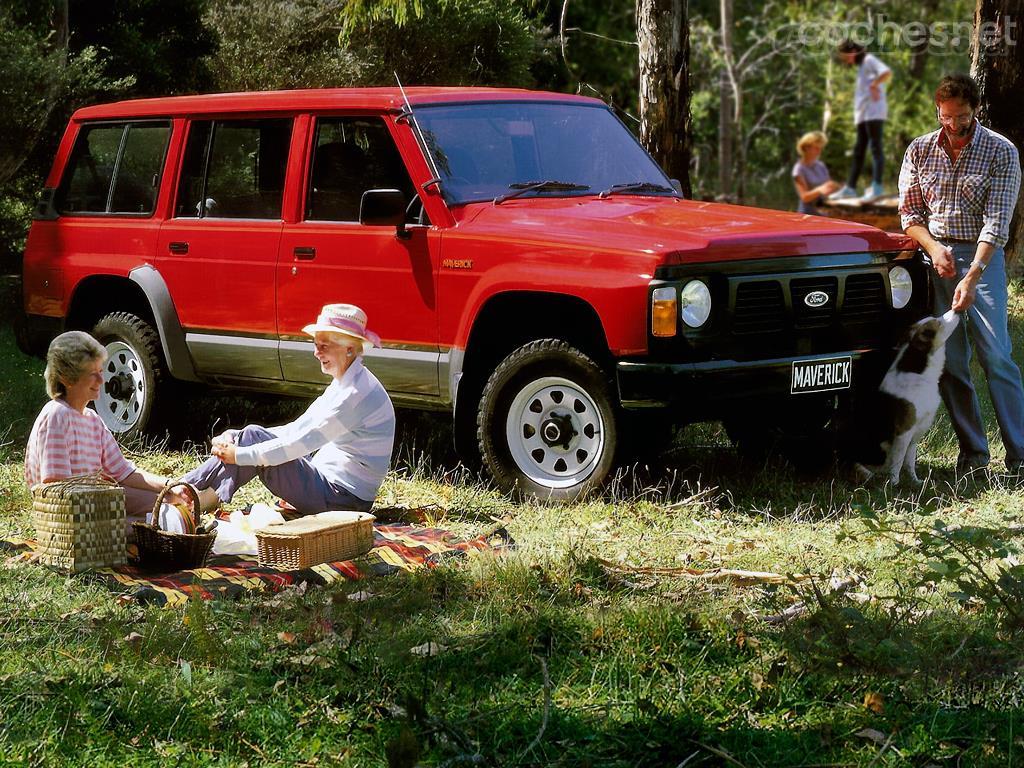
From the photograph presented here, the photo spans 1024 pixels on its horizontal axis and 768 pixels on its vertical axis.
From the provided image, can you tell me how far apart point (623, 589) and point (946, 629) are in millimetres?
1149

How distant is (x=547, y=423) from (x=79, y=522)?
7.46 ft

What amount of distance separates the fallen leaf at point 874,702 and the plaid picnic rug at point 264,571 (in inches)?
81.0

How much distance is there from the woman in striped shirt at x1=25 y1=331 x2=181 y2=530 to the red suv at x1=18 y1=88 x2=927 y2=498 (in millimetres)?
1618

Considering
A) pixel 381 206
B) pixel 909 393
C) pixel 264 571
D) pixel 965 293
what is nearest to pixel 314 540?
pixel 264 571

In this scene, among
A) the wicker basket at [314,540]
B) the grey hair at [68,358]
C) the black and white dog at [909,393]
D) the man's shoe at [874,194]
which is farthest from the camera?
the man's shoe at [874,194]

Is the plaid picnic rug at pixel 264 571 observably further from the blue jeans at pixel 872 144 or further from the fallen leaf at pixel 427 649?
the blue jeans at pixel 872 144

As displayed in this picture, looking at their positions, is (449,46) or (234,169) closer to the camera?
(234,169)

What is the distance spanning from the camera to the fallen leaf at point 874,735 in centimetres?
400

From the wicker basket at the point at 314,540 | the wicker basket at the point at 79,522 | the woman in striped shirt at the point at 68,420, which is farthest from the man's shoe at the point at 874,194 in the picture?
the wicker basket at the point at 79,522

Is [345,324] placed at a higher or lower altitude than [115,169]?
lower

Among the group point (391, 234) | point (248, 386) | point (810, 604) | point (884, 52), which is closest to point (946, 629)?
point (810, 604)

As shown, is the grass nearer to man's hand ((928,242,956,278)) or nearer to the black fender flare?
man's hand ((928,242,956,278))

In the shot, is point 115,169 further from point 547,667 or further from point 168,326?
point 547,667

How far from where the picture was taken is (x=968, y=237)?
7.51 metres
